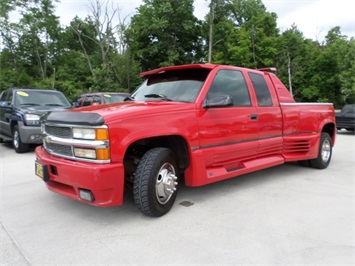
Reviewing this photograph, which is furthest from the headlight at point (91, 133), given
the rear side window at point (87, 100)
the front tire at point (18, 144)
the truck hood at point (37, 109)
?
the rear side window at point (87, 100)

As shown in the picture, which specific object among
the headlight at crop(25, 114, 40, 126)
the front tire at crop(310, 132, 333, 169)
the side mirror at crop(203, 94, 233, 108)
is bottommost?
the front tire at crop(310, 132, 333, 169)

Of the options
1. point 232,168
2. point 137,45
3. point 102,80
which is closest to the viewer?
point 232,168

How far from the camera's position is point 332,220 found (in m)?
3.40

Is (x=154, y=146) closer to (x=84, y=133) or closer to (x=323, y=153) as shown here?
(x=84, y=133)

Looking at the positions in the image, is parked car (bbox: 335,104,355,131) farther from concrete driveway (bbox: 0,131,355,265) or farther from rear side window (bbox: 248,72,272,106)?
rear side window (bbox: 248,72,272,106)

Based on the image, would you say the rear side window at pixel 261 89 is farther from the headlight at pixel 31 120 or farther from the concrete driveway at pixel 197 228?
the headlight at pixel 31 120

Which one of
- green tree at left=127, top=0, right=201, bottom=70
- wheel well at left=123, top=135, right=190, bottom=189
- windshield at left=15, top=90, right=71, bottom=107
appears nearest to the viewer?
wheel well at left=123, top=135, right=190, bottom=189

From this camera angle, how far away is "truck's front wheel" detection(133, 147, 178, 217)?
3.21 metres

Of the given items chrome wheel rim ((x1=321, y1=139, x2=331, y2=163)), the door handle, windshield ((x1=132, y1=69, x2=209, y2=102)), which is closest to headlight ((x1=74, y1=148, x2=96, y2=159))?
windshield ((x1=132, y1=69, x2=209, y2=102))

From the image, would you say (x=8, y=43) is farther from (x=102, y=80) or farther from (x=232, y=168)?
(x=232, y=168)

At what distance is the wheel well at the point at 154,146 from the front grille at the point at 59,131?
2.42 feet

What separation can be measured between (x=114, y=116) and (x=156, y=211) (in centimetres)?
118

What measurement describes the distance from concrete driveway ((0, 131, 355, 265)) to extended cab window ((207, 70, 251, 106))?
1386mm

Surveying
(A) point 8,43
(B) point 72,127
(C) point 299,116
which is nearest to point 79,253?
(B) point 72,127
